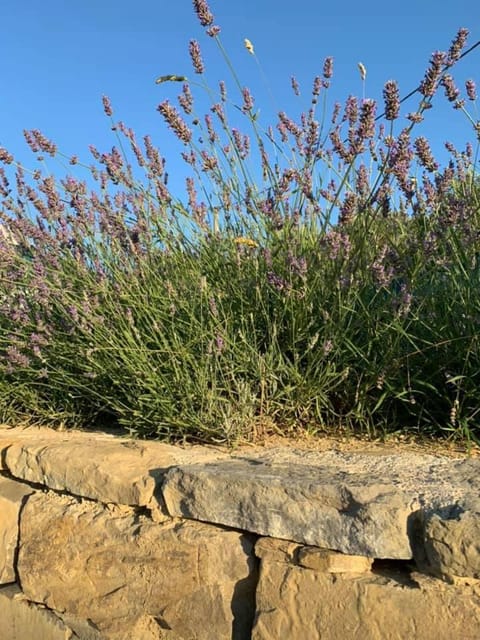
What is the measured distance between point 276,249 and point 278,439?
84 centimetres

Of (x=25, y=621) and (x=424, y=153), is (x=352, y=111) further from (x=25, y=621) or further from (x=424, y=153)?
(x=25, y=621)

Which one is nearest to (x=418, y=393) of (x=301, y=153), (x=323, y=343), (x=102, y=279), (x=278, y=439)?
(x=323, y=343)

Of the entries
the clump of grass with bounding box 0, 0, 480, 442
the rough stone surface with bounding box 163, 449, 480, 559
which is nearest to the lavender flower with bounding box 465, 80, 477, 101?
the clump of grass with bounding box 0, 0, 480, 442

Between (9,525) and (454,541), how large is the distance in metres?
1.71

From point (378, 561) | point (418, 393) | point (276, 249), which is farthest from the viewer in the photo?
point (276, 249)

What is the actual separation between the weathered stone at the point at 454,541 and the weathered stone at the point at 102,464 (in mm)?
864

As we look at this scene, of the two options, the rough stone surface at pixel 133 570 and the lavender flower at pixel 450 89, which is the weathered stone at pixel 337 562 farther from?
the lavender flower at pixel 450 89

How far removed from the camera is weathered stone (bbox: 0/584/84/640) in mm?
2158

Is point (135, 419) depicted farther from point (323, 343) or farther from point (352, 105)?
point (352, 105)

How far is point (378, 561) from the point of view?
1.65m

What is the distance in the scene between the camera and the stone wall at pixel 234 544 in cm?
154

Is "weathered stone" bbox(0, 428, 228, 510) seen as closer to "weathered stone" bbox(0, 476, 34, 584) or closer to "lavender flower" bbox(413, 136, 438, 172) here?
"weathered stone" bbox(0, 476, 34, 584)

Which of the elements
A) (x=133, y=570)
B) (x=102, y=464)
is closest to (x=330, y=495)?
(x=133, y=570)

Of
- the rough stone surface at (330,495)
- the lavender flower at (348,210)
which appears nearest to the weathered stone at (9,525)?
the rough stone surface at (330,495)
